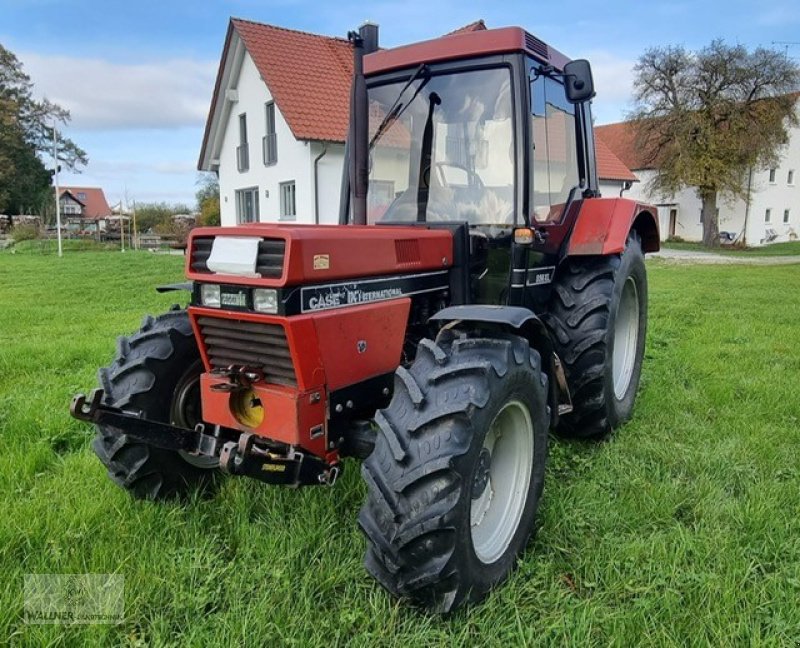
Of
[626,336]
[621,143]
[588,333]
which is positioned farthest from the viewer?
[621,143]

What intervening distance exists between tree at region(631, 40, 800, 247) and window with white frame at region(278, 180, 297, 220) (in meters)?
17.8

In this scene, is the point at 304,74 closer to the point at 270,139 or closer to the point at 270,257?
the point at 270,139

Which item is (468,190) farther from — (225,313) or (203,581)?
(203,581)

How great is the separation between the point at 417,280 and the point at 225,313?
2.90ft

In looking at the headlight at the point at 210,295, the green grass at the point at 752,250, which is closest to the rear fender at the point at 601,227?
the headlight at the point at 210,295

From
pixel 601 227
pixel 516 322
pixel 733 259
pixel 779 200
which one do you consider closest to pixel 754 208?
pixel 779 200

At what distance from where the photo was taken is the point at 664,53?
2827 cm

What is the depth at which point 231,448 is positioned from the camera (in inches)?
88.5

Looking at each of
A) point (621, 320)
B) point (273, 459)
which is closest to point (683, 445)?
point (621, 320)

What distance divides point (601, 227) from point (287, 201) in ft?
54.2

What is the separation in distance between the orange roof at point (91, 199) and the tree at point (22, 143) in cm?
2640

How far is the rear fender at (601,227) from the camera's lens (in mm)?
3564

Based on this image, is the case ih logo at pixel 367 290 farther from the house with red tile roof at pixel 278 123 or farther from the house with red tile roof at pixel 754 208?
the house with red tile roof at pixel 754 208

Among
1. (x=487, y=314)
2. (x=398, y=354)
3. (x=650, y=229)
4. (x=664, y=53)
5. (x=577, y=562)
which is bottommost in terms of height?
(x=577, y=562)
